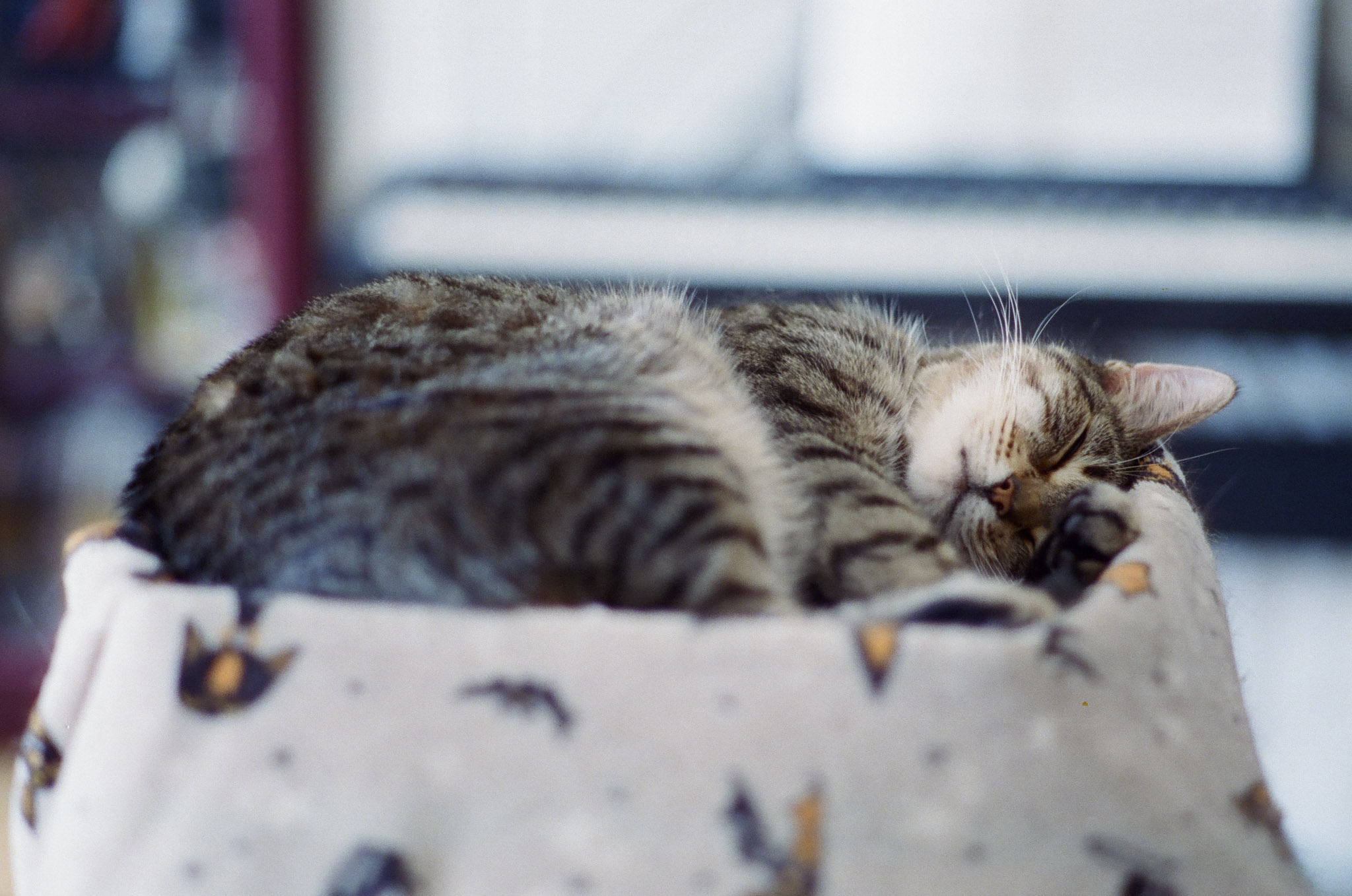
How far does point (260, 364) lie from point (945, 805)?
25.0 inches

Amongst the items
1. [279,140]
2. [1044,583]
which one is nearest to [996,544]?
[1044,583]

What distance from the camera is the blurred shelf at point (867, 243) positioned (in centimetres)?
179

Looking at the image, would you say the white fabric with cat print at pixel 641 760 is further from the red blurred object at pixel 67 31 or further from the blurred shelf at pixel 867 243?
the red blurred object at pixel 67 31

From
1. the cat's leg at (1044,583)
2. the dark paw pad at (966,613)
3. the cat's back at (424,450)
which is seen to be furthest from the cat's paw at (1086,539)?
the cat's back at (424,450)

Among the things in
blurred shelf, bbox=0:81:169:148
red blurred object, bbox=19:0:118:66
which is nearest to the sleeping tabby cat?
blurred shelf, bbox=0:81:169:148

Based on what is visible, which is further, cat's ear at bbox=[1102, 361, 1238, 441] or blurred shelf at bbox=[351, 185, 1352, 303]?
blurred shelf at bbox=[351, 185, 1352, 303]

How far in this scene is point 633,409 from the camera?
82cm

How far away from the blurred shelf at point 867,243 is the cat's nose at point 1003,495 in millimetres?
797

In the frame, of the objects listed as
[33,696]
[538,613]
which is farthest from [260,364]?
[33,696]

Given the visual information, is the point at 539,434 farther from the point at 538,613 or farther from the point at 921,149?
the point at 921,149

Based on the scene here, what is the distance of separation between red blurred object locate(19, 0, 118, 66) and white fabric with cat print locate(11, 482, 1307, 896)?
2089mm

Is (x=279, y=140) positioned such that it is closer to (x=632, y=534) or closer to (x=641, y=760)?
(x=632, y=534)

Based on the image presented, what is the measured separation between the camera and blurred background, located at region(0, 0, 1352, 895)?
1.80 metres

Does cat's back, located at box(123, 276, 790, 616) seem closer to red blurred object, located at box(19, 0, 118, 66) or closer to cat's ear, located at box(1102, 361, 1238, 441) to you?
cat's ear, located at box(1102, 361, 1238, 441)
